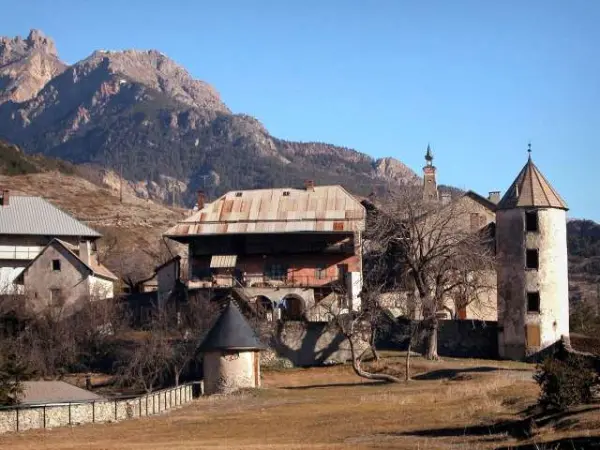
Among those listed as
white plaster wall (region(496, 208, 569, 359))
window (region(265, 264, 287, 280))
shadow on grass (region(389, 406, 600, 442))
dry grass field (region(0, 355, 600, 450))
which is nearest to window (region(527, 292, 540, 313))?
white plaster wall (region(496, 208, 569, 359))

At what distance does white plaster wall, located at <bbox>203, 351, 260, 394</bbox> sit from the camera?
171 feet

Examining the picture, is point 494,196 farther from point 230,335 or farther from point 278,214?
point 230,335

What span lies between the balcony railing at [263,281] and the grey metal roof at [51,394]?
66.8 feet

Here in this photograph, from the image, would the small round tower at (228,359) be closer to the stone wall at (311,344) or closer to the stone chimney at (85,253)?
the stone wall at (311,344)

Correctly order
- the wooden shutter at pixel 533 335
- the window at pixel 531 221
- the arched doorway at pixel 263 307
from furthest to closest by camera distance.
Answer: the arched doorway at pixel 263 307
the window at pixel 531 221
the wooden shutter at pixel 533 335

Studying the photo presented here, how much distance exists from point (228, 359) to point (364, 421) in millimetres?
15842

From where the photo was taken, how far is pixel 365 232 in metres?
67.8

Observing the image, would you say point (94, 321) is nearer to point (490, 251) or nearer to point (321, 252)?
point (321, 252)

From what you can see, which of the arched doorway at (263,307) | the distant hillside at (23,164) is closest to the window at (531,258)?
the arched doorway at (263,307)

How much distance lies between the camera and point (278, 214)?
71.7 meters

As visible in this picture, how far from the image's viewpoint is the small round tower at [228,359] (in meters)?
52.1

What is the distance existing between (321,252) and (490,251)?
11538 millimetres

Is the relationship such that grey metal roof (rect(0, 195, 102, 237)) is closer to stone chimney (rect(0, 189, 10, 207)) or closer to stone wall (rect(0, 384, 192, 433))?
stone chimney (rect(0, 189, 10, 207))

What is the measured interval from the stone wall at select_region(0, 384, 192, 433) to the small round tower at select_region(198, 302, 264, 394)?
6.37 m
